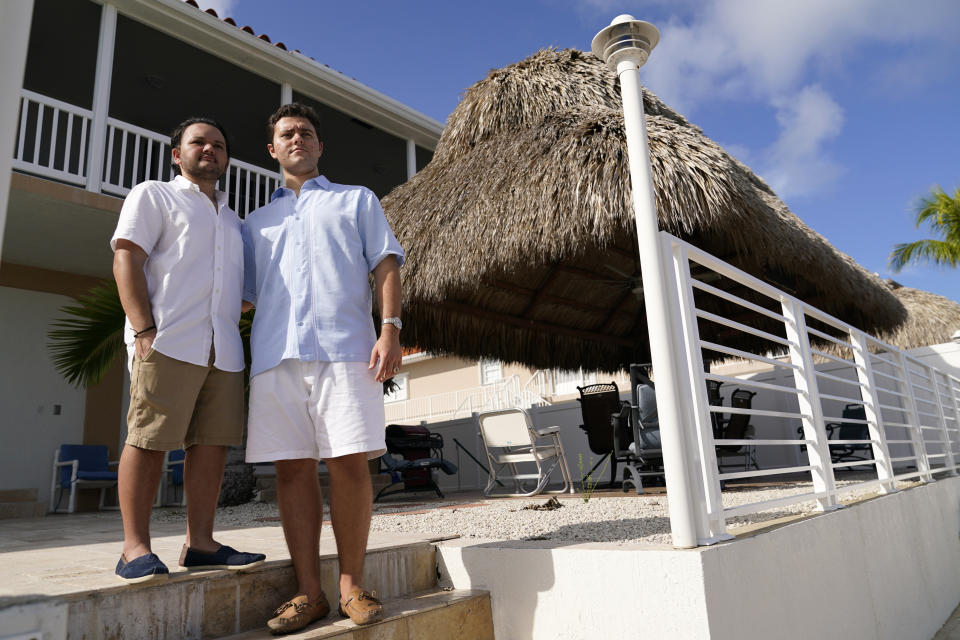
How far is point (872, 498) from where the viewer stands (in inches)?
135

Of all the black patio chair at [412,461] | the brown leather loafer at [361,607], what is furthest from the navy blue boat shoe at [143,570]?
the black patio chair at [412,461]

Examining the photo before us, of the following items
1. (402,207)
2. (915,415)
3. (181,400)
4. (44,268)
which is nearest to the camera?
(181,400)

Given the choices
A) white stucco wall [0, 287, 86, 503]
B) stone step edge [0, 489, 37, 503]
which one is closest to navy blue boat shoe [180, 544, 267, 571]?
stone step edge [0, 489, 37, 503]

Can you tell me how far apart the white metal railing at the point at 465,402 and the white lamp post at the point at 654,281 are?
519 inches

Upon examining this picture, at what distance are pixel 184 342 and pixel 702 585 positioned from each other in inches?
64.7

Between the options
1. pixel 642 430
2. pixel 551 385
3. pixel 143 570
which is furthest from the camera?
pixel 551 385

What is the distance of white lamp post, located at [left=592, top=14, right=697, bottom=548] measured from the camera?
195 centimetres

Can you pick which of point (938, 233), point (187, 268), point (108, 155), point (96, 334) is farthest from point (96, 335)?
point (938, 233)

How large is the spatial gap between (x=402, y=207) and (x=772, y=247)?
332 centimetres

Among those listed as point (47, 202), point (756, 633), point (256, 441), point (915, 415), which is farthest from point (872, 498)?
point (47, 202)

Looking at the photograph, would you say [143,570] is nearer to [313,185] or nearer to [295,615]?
[295,615]

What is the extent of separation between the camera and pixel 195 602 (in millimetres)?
1760

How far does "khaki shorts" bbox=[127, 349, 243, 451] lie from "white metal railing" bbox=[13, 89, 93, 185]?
532cm

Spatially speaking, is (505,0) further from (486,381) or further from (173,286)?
(486,381)
